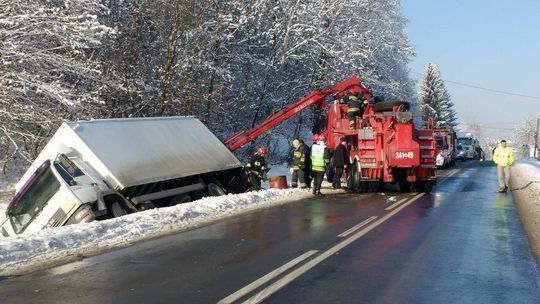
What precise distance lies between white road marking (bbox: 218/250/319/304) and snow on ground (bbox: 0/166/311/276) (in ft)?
9.39

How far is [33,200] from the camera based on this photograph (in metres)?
11.1

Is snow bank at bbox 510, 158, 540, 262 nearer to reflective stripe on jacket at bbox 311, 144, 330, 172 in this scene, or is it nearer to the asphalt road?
the asphalt road

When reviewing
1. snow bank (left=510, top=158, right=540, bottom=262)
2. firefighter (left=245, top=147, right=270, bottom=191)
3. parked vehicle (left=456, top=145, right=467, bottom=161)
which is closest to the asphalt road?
snow bank (left=510, top=158, right=540, bottom=262)

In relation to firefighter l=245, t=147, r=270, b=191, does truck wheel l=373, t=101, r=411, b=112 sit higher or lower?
higher

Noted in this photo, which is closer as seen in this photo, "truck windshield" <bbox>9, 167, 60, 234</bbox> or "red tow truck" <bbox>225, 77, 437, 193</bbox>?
"truck windshield" <bbox>9, 167, 60, 234</bbox>

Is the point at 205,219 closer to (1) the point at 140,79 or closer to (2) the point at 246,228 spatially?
(2) the point at 246,228

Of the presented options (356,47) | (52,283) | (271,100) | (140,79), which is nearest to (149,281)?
(52,283)

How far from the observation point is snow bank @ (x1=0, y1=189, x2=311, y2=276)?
764 cm

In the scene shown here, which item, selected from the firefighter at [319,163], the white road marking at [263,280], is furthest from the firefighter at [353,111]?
the white road marking at [263,280]

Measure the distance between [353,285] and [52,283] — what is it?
11.0ft

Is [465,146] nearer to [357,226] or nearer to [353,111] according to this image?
[353,111]

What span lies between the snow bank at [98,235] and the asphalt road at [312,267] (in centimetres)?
46

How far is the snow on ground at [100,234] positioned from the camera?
7.66m

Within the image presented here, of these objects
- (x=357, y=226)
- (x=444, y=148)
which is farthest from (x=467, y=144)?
(x=357, y=226)
